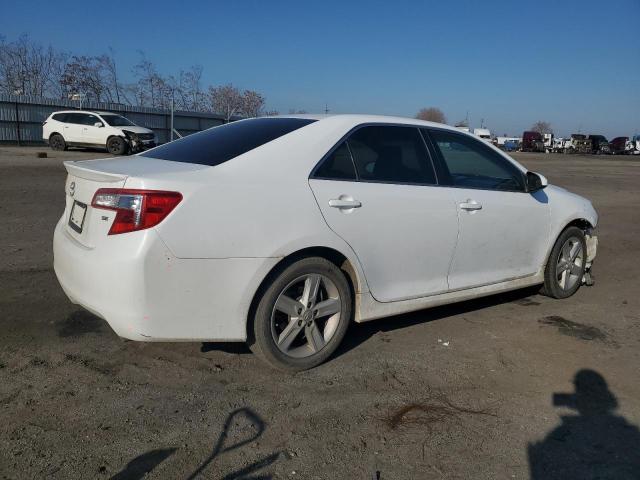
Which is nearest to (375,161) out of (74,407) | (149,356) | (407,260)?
(407,260)

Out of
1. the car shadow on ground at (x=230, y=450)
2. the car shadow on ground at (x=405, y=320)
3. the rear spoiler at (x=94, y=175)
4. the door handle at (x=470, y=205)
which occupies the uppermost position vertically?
the rear spoiler at (x=94, y=175)

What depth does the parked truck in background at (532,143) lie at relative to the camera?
67.3m

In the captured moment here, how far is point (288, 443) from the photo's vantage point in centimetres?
294

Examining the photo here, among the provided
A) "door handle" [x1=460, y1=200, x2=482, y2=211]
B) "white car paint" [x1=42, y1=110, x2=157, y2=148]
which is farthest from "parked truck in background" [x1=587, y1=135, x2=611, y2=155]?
"door handle" [x1=460, y1=200, x2=482, y2=211]

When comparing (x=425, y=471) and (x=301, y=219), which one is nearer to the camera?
(x=425, y=471)

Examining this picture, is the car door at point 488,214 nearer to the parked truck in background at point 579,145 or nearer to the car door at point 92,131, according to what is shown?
the car door at point 92,131

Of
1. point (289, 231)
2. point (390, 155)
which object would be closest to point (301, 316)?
point (289, 231)

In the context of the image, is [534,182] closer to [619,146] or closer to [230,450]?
[230,450]

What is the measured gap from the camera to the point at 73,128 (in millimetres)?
23766

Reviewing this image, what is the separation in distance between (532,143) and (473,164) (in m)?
67.6

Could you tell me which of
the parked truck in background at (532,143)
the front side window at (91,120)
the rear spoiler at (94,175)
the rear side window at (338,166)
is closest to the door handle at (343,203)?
the rear side window at (338,166)

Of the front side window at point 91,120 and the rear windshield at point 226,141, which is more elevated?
the rear windshield at point 226,141

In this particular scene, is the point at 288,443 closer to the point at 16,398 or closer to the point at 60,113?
the point at 16,398

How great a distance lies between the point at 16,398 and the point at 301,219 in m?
1.90
